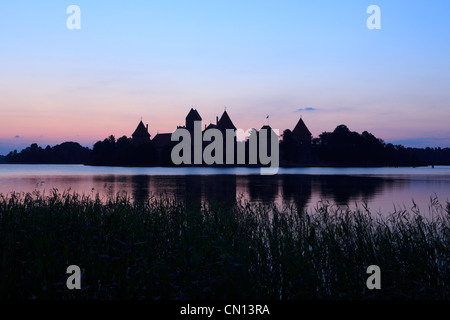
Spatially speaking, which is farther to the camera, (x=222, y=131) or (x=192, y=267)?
(x=222, y=131)

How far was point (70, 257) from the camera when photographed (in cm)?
660

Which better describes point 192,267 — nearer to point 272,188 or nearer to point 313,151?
point 272,188

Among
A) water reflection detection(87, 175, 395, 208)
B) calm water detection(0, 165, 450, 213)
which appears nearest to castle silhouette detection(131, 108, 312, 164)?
calm water detection(0, 165, 450, 213)

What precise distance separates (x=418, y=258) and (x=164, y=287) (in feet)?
13.8

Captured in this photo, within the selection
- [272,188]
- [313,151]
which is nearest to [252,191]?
[272,188]

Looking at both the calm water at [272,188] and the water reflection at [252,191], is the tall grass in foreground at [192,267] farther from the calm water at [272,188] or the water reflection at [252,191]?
the water reflection at [252,191]

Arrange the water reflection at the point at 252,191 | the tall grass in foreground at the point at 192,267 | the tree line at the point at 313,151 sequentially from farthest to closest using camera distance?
the tree line at the point at 313,151
the water reflection at the point at 252,191
the tall grass in foreground at the point at 192,267

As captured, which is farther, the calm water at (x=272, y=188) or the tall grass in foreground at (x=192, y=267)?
the calm water at (x=272, y=188)

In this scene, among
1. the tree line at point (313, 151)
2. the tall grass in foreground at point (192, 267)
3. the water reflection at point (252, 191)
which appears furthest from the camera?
the tree line at point (313, 151)

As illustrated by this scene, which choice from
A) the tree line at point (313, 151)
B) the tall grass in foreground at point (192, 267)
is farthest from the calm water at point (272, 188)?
the tree line at point (313, 151)

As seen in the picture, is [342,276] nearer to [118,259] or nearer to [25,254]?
[118,259]

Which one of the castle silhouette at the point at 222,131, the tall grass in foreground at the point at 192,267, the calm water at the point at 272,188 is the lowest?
the calm water at the point at 272,188
